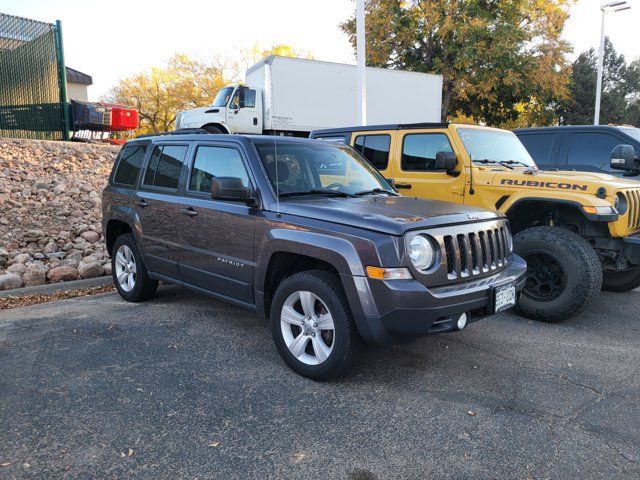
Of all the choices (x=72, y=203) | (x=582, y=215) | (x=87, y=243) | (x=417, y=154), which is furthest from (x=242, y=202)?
(x=72, y=203)

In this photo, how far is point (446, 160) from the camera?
576 cm

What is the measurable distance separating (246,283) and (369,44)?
23.5 meters

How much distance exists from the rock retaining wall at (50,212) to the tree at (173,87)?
28.9 m

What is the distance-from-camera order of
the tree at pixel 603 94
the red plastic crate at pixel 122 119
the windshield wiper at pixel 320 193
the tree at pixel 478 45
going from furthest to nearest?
1. the tree at pixel 603 94
2. the tree at pixel 478 45
3. the red plastic crate at pixel 122 119
4. the windshield wiper at pixel 320 193

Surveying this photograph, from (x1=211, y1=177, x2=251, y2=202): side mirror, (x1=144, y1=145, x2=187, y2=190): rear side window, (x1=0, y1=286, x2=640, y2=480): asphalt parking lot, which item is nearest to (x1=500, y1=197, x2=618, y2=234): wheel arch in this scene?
(x1=0, y1=286, x2=640, y2=480): asphalt parking lot

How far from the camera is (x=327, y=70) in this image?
17156 millimetres

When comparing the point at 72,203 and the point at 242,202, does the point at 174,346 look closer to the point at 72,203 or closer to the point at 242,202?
the point at 242,202

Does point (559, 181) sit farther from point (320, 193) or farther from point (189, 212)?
point (189, 212)

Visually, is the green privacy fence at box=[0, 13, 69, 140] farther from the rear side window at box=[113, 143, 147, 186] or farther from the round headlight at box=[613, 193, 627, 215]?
the round headlight at box=[613, 193, 627, 215]

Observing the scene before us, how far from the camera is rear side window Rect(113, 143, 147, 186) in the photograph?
5.56 meters

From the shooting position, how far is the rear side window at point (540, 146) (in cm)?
780

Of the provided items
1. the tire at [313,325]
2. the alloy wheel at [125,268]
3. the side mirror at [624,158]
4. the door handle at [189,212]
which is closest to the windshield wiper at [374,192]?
the tire at [313,325]

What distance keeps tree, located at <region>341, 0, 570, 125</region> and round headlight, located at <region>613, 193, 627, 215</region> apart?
19208 millimetres

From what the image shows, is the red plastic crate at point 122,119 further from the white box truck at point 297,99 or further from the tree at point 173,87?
the tree at point 173,87
